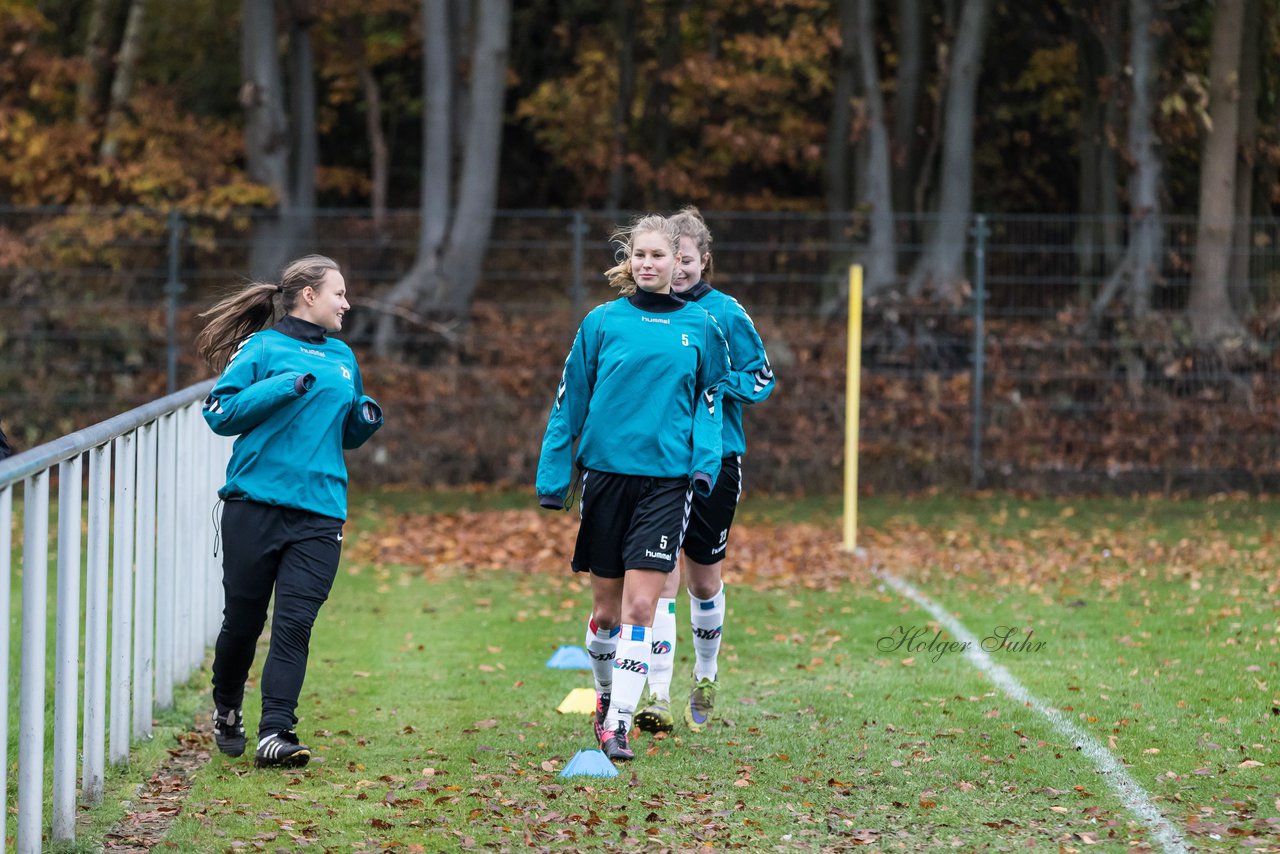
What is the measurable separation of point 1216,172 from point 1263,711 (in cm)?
1074

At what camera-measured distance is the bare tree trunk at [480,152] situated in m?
16.5

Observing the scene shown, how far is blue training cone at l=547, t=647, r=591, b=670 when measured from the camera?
773 centimetres

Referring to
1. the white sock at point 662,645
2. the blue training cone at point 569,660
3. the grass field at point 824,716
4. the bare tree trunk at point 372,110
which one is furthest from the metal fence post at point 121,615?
the bare tree trunk at point 372,110

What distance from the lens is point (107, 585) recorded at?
17.6 ft

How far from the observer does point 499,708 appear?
684 centimetres

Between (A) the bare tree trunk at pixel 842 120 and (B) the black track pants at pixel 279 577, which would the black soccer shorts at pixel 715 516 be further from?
(A) the bare tree trunk at pixel 842 120

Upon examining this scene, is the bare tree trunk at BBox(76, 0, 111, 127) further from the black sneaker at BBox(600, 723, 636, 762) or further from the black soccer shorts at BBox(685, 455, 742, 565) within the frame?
the black sneaker at BBox(600, 723, 636, 762)

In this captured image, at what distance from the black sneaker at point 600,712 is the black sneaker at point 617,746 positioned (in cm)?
4

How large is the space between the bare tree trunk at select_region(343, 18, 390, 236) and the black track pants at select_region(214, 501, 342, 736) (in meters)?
18.2

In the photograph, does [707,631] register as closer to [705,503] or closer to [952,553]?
[705,503]

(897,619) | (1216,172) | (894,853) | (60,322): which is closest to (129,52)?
Answer: (60,322)

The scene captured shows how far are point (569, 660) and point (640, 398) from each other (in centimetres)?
236

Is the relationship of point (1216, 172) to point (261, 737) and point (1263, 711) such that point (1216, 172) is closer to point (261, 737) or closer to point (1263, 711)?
point (1263, 711)

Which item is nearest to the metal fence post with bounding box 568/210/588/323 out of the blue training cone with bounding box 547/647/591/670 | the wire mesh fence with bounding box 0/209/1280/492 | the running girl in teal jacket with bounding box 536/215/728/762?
the wire mesh fence with bounding box 0/209/1280/492
